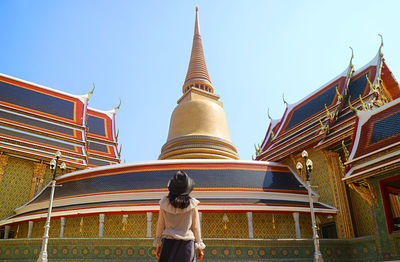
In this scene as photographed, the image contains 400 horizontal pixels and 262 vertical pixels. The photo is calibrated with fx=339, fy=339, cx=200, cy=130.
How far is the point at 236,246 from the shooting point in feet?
39.9

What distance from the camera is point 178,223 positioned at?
424 cm

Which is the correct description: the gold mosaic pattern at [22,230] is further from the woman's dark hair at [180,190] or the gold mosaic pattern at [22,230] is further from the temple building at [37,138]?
the woman's dark hair at [180,190]

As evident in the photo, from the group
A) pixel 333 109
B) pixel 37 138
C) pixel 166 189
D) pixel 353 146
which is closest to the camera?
pixel 353 146

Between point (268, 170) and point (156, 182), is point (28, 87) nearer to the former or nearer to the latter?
point (156, 182)

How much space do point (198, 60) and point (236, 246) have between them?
826 inches

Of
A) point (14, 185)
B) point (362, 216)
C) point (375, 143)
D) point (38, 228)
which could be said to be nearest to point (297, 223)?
Result: point (362, 216)

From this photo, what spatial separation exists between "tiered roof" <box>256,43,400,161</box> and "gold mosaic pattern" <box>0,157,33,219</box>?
13629 millimetres

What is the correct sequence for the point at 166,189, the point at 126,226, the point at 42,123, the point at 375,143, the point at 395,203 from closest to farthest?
the point at 375,143 < the point at 395,203 < the point at 126,226 < the point at 166,189 < the point at 42,123

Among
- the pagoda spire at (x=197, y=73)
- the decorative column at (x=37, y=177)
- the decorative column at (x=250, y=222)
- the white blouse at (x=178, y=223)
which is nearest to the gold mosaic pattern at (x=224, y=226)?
the decorative column at (x=250, y=222)

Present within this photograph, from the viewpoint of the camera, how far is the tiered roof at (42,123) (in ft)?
63.0

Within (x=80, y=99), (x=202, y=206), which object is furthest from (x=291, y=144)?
(x=80, y=99)

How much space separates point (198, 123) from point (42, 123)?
10.3 m

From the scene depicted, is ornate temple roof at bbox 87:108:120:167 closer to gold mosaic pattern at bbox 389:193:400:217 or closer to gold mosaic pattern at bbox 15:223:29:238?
gold mosaic pattern at bbox 15:223:29:238

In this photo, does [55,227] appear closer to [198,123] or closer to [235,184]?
[235,184]
